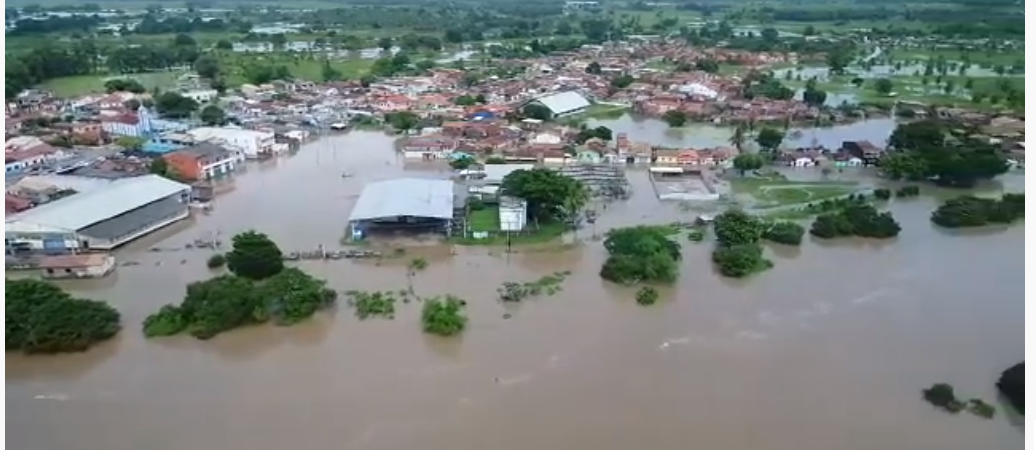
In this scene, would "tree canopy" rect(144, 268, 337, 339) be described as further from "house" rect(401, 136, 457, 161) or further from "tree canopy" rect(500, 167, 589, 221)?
"house" rect(401, 136, 457, 161)

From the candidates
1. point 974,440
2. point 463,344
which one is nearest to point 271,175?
point 463,344

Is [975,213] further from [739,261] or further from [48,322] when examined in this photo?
[48,322]

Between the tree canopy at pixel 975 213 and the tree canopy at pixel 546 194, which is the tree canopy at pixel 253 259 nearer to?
the tree canopy at pixel 546 194

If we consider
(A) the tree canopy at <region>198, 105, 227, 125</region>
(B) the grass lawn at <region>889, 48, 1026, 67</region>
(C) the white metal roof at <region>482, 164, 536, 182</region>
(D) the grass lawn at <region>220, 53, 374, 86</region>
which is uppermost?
(B) the grass lawn at <region>889, 48, 1026, 67</region>

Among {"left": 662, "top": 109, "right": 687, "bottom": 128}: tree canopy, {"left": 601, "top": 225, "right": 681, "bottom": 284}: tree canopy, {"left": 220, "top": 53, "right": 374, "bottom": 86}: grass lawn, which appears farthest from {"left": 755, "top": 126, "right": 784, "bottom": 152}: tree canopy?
{"left": 220, "top": 53, "right": 374, "bottom": 86}: grass lawn

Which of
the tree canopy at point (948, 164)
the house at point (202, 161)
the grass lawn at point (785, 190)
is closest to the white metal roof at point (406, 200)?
the house at point (202, 161)

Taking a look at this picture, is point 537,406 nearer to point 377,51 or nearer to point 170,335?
point 170,335
